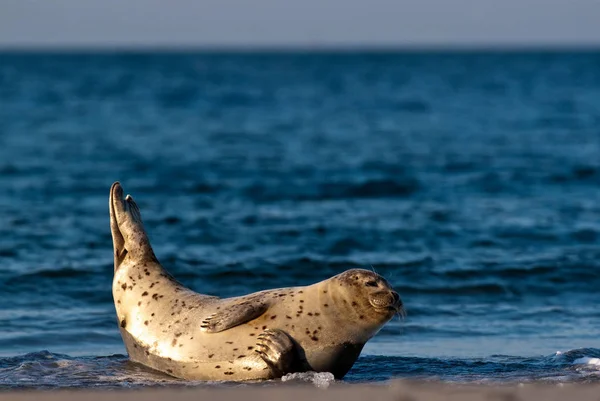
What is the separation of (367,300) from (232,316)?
879 millimetres

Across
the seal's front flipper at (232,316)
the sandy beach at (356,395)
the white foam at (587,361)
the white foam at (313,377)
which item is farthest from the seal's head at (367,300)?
the sandy beach at (356,395)

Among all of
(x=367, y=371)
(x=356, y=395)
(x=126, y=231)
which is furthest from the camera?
(x=126, y=231)

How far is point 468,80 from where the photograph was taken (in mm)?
76125

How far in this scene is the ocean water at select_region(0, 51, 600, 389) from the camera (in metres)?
8.76

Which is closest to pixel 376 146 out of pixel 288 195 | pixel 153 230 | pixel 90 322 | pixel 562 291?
pixel 288 195

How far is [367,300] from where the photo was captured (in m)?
7.39

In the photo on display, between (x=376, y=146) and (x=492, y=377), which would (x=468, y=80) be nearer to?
(x=376, y=146)

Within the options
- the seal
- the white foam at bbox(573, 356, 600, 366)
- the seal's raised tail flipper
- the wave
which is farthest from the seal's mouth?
the seal's raised tail flipper

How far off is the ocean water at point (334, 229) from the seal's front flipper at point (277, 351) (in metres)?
0.15

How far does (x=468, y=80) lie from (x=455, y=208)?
60660mm

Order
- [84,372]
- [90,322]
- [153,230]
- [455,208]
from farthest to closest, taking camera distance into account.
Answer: [455,208] → [153,230] → [90,322] → [84,372]

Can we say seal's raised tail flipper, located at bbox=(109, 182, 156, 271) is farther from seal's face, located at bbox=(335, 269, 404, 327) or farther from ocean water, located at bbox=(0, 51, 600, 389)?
seal's face, located at bbox=(335, 269, 404, 327)

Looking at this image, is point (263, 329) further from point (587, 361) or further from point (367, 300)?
point (587, 361)

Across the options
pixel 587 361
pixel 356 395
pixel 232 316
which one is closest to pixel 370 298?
pixel 232 316
